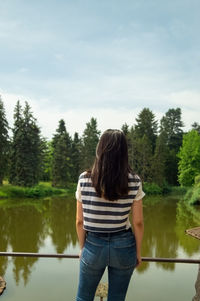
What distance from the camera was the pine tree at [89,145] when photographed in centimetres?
3475

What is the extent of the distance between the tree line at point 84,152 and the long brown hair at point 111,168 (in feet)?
87.2

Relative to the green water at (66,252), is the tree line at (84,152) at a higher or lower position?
higher

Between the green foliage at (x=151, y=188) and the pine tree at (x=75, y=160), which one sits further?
the pine tree at (x=75, y=160)

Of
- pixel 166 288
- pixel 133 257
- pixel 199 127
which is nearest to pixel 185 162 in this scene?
pixel 199 127

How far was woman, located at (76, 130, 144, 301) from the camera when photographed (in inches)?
59.6

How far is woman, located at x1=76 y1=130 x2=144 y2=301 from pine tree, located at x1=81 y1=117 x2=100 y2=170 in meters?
32.3

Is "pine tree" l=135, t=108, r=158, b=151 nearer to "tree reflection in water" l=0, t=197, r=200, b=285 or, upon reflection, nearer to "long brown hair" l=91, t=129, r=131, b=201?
"tree reflection in water" l=0, t=197, r=200, b=285

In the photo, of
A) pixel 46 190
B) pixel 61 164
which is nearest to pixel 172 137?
pixel 61 164

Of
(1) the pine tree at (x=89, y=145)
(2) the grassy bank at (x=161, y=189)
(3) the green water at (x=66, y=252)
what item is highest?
(1) the pine tree at (x=89, y=145)

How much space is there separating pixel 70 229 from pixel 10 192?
41.6 feet

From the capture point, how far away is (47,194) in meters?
28.4

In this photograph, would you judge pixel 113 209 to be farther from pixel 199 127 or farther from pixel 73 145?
pixel 199 127

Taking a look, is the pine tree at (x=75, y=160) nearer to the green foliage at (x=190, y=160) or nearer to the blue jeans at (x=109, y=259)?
the green foliage at (x=190, y=160)

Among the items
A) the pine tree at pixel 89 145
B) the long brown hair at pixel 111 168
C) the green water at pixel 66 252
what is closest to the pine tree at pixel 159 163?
the pine tree at pixel 89 145
